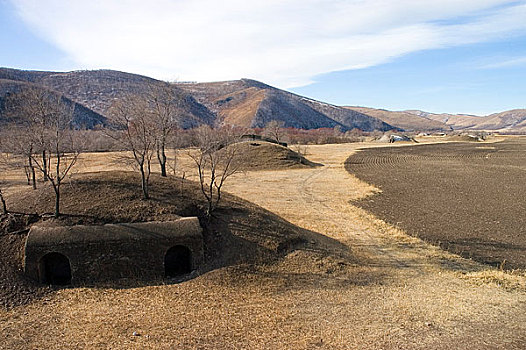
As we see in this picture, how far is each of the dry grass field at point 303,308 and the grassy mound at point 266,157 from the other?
3317 centimetres

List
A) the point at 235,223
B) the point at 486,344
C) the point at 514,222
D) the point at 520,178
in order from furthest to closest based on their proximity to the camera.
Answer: the point at 520,178 → the point at 514,222 → the point at 235,223 → the point at 486,344

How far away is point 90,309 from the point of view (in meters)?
10.3

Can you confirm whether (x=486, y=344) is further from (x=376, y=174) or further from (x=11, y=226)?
(x=376, y=174)

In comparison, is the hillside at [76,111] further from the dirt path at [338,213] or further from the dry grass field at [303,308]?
the dry grass field at [303,308]

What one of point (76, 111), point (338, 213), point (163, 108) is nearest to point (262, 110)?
point (76, 111)

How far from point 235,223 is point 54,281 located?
686 centimetres

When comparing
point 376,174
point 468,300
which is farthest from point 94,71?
point 468,300

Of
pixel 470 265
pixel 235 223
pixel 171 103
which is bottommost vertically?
pixel 470 265

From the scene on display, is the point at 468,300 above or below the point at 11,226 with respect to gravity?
below

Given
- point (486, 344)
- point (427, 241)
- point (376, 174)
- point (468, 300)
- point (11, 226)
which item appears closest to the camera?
point (486, 344)

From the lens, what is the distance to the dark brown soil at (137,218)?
12086 mm

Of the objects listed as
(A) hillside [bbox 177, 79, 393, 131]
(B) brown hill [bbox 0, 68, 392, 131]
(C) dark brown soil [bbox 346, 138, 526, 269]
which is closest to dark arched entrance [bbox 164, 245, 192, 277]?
(C) dark brown soil [bbox 346, 138, 526, 269]

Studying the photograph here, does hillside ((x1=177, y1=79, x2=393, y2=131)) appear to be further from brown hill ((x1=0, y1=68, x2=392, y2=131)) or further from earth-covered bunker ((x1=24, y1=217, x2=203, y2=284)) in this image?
earth-covered bunker ((x1=24, y1=217, x2=203, y2=284))

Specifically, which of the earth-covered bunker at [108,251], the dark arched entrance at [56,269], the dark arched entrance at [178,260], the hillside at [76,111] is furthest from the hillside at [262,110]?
the dark arched entrance at [56,269]
